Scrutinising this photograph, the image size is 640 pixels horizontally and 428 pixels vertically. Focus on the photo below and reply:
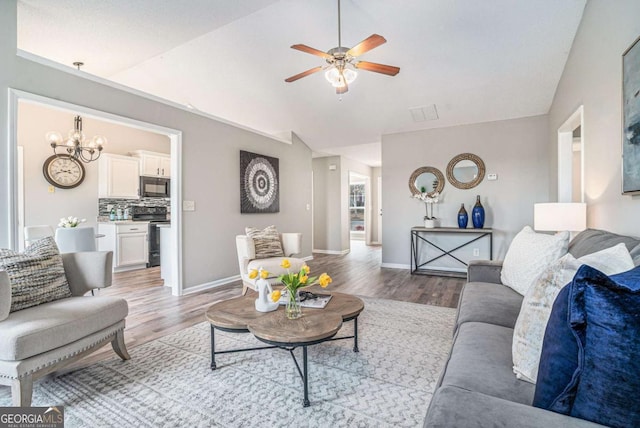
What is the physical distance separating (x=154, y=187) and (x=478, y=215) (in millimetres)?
5772

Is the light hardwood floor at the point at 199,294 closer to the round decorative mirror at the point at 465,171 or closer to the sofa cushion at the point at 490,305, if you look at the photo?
the sofa cushion at the point at 490,305

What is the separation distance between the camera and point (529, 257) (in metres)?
2.09

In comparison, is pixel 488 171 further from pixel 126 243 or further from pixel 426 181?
pixel 126 243

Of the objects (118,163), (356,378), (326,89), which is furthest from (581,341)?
(118,163)

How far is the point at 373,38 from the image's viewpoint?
242cm

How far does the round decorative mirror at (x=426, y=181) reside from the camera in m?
5.25

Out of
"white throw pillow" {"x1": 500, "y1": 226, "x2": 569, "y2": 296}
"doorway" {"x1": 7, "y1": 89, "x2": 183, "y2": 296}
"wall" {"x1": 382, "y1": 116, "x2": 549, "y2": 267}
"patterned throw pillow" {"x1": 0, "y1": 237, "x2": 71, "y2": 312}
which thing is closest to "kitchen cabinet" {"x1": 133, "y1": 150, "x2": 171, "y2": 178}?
"doorway" {"x1": 7, "y1": 89, "x2": 183, "y2": 296}

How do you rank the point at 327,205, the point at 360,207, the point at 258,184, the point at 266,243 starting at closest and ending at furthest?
the point at 266,243 → the point at 258,184 → the point at 327,205 → the point at 360,207

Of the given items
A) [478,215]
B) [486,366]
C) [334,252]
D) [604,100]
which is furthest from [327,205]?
[486,366]

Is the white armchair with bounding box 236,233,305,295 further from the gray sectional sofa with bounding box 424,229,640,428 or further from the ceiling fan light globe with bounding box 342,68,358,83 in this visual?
the ceiling fan light globe with bounding box 342,68,358,83

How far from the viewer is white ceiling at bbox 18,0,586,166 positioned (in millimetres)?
3035

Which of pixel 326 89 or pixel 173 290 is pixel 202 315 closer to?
pixel 173 290

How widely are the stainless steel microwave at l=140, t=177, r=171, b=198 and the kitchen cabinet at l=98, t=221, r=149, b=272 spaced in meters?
0.66

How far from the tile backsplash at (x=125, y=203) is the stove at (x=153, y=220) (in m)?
0.12
